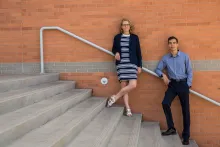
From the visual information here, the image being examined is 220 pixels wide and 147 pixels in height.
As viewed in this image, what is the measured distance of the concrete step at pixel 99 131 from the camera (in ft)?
9.99

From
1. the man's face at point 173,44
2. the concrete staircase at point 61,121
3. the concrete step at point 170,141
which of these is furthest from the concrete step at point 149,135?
the man's face at point 173,44

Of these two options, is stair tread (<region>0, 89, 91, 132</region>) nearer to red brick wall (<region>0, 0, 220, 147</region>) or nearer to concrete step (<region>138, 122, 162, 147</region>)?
concrete step (<region>138, 122, 162, 147</region>)

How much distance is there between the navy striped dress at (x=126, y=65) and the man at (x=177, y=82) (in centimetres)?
54

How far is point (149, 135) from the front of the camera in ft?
14.5

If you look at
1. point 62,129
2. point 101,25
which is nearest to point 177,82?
point 101,25

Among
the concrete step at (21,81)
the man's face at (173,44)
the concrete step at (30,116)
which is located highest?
the man's face at (173,44)

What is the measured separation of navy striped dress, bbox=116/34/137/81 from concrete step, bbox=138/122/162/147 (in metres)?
0.93

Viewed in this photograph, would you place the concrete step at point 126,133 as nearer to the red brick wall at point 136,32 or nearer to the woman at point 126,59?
the woman at point 126,59

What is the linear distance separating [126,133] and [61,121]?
106cm

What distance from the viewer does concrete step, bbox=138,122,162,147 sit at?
4000mm

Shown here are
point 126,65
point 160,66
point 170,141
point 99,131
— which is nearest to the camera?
point 99,131

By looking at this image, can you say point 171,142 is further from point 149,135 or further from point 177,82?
point 177,82

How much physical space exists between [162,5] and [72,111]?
110 inches

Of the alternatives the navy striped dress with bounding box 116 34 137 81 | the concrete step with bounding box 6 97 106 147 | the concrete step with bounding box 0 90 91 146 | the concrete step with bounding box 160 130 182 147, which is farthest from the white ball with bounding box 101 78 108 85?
the concrete step with bounding box 160 130 182 147
